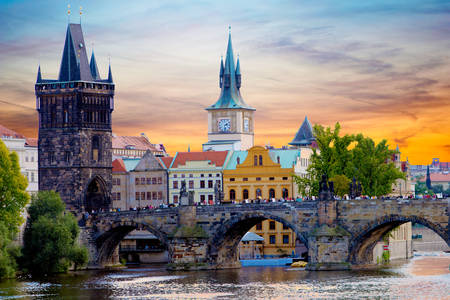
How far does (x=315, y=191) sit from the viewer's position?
115 meters

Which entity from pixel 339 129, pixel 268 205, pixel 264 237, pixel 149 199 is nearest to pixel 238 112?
pixel 149 199

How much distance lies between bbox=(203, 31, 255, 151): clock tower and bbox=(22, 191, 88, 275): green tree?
6199cm

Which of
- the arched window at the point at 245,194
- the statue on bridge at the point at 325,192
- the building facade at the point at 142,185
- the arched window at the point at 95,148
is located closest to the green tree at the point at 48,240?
the arched window at the point at 95,148

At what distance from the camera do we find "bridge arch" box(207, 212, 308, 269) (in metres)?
105

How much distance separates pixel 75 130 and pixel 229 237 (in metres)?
23.2

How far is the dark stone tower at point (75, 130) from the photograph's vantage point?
121250 mm

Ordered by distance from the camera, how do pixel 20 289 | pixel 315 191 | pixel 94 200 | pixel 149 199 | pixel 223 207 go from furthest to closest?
pixel 149 199 < pixel 94 200 < pixel 315 191 < pixel 223 207 < pixel 20 289

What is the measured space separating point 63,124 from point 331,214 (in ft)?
117

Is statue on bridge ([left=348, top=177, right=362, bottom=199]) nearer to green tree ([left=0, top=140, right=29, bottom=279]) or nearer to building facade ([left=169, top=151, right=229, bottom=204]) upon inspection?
green tree ([left=0, top=140, right=29, bottom=279])

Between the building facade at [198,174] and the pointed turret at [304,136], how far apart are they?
42.1 metres

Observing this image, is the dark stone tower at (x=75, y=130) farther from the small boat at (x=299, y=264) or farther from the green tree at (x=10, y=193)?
the small boat at (x=299, y=264)

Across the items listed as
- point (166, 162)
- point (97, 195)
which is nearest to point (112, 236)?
point (97, 195)

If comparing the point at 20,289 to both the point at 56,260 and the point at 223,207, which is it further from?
the point at 223,207

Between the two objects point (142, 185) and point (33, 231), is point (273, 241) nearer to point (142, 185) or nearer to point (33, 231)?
point (142, 185)
